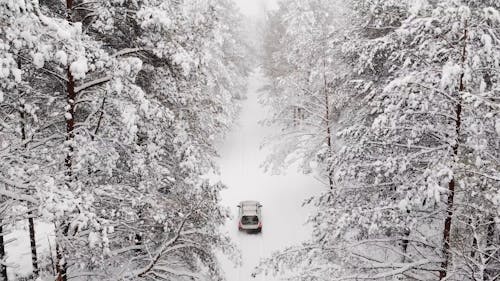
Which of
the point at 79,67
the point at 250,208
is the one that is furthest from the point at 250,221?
the point at 79,67

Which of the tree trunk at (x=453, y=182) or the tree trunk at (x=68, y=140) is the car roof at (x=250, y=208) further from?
the tree trunk at (x=68, y=140)

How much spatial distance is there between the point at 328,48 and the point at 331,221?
9.01 metres

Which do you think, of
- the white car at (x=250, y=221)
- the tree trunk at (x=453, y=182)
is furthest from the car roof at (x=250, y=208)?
the tree trunk at (x=453, y=182)

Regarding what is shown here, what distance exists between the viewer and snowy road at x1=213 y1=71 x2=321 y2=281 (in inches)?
690

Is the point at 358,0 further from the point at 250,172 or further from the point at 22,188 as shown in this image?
the point at 250,172

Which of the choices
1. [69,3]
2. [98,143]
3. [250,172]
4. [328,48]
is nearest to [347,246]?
[98,143]

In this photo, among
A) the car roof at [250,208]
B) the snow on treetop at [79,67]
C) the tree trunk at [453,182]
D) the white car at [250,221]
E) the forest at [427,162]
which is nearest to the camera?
the snow on treetop at [79,67]

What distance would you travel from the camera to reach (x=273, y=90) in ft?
112

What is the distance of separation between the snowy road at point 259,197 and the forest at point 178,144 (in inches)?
302

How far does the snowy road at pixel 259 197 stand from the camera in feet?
57.5

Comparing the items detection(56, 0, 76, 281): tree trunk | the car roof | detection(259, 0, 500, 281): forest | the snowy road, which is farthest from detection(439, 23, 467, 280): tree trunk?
the car roof

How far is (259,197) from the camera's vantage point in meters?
22.0

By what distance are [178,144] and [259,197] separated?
42.9ft

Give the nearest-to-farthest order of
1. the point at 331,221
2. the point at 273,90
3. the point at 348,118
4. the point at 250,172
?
1. the point at 331,221
2. the point at 348,118
3. the point at 250,172
4. the point at 273,90
